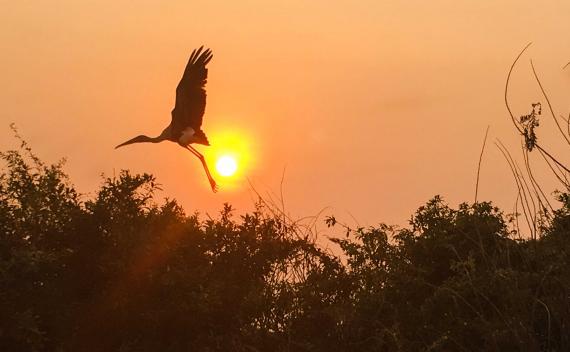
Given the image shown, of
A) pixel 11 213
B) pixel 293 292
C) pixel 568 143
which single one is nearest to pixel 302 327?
pixel 293 292

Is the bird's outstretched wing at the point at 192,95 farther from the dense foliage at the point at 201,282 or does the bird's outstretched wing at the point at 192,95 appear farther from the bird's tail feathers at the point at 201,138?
the dense foliage at the point at 201,282

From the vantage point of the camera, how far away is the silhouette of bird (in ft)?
44.8

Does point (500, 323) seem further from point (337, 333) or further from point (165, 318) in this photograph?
point (165, 318)

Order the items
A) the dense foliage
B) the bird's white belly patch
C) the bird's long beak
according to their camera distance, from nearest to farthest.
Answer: the dense foliage → the bird's white belly patch → the bird's long beak

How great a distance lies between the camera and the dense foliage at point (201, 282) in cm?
1099

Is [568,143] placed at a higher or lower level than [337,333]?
lower

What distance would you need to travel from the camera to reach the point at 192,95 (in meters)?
14.0

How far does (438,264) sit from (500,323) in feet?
7.72

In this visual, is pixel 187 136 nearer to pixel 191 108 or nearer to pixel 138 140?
pixel 191 108

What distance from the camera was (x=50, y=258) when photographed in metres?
10.8

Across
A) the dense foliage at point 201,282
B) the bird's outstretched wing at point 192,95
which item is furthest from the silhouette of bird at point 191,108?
the dense foliage at point 201,282

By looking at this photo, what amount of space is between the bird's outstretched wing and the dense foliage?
2084 millimetres

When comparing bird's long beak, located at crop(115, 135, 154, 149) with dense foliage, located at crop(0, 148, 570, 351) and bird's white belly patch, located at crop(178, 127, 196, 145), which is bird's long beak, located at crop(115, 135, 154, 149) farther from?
dense foliage, located at crop(0, 148, 570, 351)

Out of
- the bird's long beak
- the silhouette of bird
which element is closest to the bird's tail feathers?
the silhouette of bird
